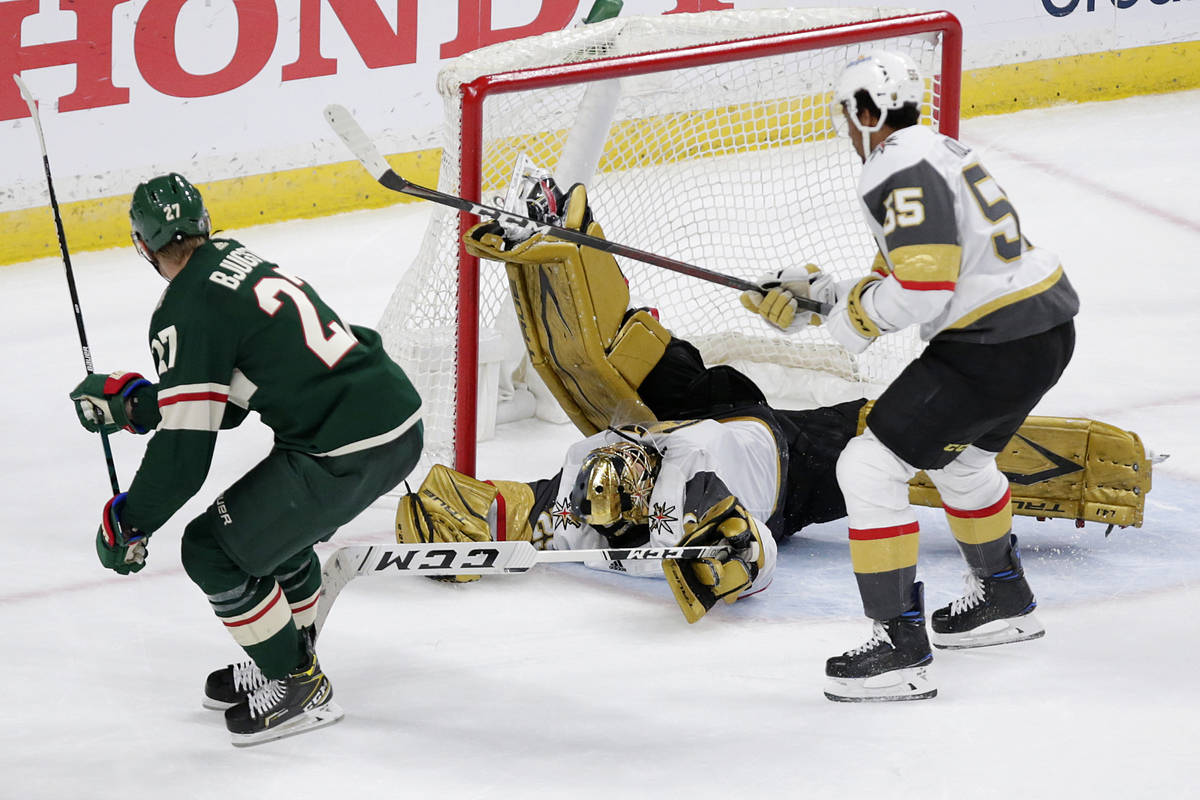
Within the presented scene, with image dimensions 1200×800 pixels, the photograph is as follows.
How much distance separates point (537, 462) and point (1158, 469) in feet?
4.87

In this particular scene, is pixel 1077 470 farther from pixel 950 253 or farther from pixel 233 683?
pixel 233 683

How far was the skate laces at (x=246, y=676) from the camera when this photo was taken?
9.29ft

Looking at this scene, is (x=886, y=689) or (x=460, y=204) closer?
(x=886, y=689)

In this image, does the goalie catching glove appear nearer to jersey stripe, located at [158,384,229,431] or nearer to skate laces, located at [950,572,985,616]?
skate laces, located at [950,572,985,616]

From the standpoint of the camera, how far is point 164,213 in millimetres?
2510

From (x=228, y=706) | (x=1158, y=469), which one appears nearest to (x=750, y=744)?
(x=228, y=706)

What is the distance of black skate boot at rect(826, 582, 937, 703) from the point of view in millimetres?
2875

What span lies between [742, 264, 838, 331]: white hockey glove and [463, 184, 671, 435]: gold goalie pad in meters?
0.50

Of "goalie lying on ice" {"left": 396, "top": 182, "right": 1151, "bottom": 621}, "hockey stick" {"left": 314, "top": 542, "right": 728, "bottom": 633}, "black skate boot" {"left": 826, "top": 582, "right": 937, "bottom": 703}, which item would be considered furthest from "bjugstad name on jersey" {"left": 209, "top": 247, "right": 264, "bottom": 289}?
"black skate boot" {"left": 826, "top": 582, "right": 937, "bottom": 703}

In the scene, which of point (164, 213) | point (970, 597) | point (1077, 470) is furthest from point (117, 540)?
point (1077, 470)

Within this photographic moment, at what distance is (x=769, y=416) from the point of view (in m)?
3.55

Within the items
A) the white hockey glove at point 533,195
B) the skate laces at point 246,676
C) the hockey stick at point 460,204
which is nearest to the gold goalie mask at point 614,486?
the hockey stick at point 460,204

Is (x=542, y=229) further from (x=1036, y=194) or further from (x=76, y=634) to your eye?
(x=1036, y=194)

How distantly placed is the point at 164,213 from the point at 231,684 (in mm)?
853
